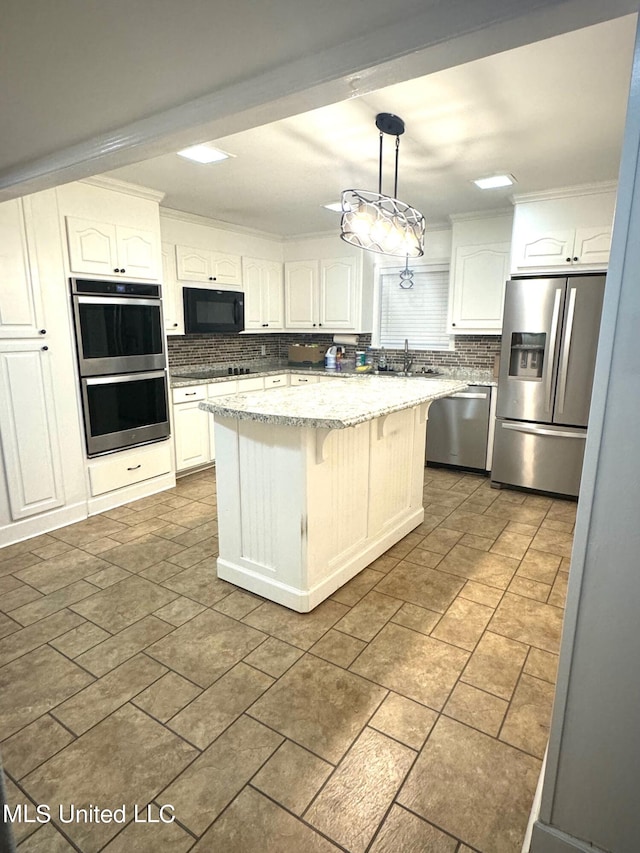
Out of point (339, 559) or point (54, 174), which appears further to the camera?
point (339, 559)

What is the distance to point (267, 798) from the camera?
145cm

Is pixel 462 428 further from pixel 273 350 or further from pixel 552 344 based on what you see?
pixel 273 350

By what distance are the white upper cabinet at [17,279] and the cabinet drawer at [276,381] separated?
2.54 meters

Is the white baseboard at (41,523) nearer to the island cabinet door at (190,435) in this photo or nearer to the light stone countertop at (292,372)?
the island cabinet door at (190,435)

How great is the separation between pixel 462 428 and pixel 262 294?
267cm

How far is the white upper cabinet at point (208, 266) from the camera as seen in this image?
4.41 m

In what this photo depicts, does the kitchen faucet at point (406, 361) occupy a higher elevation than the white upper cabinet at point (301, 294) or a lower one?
lower

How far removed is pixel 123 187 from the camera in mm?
3426

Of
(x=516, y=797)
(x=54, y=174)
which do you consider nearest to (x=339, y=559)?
(x=516, y=797)

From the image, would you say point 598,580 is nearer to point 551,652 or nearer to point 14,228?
point 551,652

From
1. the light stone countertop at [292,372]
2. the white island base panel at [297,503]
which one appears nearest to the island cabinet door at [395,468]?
the white island base panel at [297,503]

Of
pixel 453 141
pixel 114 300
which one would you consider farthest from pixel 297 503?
pixel 114 300

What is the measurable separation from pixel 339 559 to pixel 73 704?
4.44ft

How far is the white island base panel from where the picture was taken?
2.29 metres
